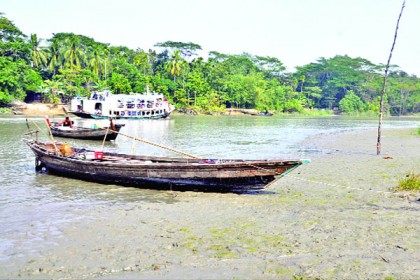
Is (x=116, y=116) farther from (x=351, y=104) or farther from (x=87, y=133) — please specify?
(x=351, y=104)

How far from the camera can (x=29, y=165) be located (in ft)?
53.8

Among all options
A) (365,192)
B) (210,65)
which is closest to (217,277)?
(365,192)

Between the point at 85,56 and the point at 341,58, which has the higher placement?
the point at 341,58

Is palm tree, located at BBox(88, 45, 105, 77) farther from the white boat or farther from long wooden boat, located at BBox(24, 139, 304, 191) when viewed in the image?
long wooden boat, located at BBox(24, 139, 304, 191)

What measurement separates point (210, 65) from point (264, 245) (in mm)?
76926

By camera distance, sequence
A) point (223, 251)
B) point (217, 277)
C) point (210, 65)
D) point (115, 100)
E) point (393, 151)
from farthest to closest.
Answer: point (210, 65), point (115, 100), point (393, 151), point (223, 251), point (217, 277)

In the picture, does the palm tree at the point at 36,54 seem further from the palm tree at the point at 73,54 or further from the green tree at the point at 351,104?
the green tree at the point at 351,104

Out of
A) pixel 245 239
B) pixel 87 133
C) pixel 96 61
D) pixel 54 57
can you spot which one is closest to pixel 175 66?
pixel 96 61

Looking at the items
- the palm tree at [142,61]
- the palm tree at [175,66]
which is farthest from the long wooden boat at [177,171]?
the palm tree at [142,61]

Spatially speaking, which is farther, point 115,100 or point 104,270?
point 115,100

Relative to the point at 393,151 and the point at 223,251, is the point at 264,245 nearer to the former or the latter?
the point at 223,251

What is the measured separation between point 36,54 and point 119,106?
23.2 meters

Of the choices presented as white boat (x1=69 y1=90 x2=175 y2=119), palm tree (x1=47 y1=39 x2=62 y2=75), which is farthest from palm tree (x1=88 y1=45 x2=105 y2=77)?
white boat (x1=69 y1=90 x2=175 y2=119)

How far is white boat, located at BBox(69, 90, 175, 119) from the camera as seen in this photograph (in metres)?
52.7
